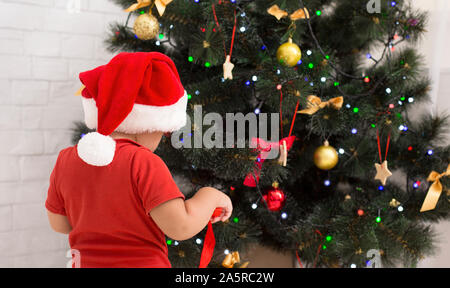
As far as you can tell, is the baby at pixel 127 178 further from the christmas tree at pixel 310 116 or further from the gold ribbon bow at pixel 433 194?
the gold ribbon bow at pixel 433 194

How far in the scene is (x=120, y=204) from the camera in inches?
28.0

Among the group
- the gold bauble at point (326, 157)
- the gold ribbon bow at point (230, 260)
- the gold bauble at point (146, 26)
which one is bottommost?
the gold ribbon bow at point (230, 260)

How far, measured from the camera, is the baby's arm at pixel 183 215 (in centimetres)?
68

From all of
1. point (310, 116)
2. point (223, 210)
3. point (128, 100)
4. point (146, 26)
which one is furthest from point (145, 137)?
point (310, 116)

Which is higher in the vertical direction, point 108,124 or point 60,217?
point 108,124

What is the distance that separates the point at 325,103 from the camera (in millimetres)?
1063

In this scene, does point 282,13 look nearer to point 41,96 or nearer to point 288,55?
point 288,55

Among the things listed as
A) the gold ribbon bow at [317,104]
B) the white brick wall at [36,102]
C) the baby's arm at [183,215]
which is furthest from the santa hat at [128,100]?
the white brick wall at [36,102]

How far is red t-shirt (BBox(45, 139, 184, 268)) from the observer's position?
698 mm

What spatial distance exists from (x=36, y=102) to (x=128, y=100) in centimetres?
81

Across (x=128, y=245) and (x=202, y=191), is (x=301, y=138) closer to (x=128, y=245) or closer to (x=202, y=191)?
(x=202, y=191)

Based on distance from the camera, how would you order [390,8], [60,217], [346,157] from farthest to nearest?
[346,157] → [390,8] → [60,217]

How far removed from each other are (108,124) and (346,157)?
796 mm
